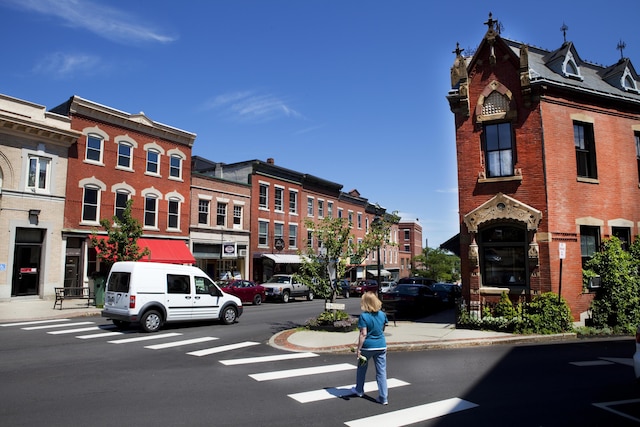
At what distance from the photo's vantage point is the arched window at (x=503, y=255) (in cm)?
1412

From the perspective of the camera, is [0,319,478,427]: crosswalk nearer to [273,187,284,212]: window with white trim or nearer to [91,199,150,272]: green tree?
[91,199,150,272]: green tree

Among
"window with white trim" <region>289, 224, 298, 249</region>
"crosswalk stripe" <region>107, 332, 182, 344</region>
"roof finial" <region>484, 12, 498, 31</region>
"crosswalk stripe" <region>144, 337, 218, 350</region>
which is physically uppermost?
"roof finial" <region>484, 12, 498, 31</region>

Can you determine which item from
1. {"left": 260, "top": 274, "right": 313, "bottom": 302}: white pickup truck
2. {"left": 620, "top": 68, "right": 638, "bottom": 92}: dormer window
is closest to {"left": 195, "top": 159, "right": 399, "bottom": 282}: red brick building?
{"left": 260, "top": 274, "right": 313, "bottom": 302}: white pickup truck

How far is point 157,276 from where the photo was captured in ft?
45.4

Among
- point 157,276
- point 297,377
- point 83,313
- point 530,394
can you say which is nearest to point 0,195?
point 83,313

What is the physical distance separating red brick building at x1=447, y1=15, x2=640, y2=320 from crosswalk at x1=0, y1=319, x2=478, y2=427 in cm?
749

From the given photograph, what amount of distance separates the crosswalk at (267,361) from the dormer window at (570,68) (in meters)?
13.4

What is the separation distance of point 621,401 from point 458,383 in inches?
95.9

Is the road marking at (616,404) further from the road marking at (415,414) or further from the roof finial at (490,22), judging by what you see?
the roof finial at (490,22)

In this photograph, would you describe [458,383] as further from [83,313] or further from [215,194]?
[215,194]

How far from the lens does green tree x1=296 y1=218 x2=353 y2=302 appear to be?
1420 cm

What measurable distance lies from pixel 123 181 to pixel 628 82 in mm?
26549

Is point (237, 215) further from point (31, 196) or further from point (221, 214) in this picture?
point (31, 196)

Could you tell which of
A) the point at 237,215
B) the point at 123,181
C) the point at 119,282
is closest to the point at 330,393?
the point at 119,282
